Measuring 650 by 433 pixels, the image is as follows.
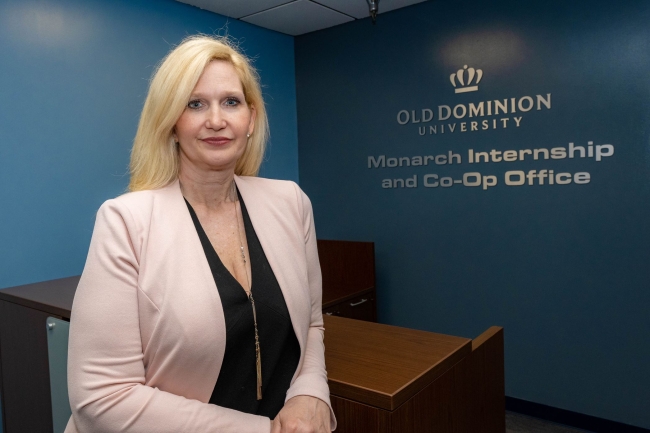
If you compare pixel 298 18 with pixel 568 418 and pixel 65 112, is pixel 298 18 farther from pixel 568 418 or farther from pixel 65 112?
pixel 568 418

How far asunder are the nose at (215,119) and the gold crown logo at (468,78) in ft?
7.88

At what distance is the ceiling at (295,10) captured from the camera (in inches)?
128

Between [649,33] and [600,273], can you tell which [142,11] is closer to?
[649,33]

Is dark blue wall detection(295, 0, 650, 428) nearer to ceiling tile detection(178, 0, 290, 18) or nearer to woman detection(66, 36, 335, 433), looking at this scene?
ceiling tile detection(178, 0, 290, 18)

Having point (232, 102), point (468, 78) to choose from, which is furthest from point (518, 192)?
point (232, 102)

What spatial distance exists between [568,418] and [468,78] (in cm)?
214

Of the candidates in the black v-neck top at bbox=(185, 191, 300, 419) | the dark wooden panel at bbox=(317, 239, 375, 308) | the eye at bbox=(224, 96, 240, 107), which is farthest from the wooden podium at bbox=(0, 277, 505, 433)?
the dark wooden panel at bbox=(317, 239, 375, 308)

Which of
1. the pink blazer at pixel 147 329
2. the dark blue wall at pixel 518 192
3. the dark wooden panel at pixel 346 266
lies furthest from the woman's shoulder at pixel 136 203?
the dark blue wall at pixel 518 192

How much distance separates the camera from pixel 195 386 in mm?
1035

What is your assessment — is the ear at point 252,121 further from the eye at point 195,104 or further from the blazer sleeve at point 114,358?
the blazer sleeve at point 114,358

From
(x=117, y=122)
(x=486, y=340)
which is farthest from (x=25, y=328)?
(x=486, y=340)

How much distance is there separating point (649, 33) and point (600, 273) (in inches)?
50.6

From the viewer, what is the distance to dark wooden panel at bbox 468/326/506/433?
1485mm

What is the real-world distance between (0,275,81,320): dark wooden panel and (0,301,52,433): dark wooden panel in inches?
1.2
